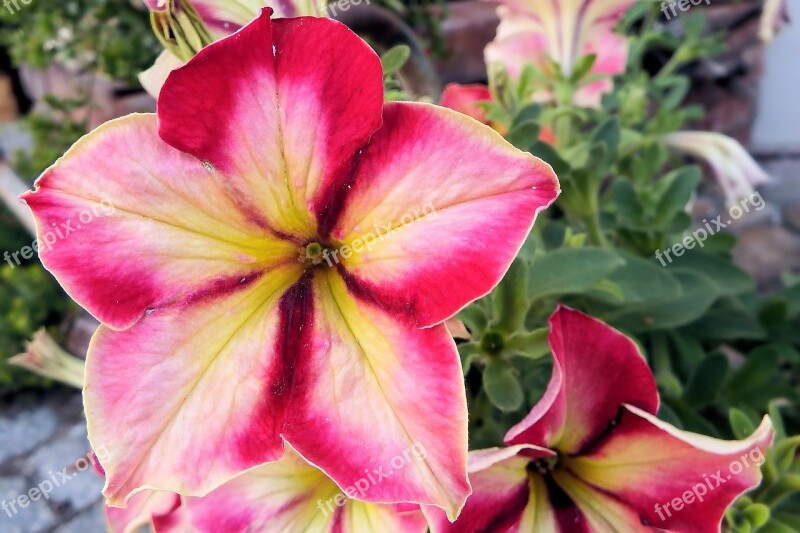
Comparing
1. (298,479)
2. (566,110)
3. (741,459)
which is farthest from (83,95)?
(741,459)

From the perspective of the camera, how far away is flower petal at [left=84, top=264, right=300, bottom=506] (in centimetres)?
26

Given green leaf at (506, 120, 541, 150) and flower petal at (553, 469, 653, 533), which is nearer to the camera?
flower petal at (553, 469, 653, 533)

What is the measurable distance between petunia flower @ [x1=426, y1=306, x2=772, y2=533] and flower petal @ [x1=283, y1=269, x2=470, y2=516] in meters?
0.04

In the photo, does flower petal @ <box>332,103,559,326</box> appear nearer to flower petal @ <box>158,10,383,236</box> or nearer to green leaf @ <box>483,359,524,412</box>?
flower petal @ <box>158,10,383,236</box>

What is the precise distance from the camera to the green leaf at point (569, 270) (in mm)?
400

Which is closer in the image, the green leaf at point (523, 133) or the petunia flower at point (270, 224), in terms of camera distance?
the petunia flower at point (270, 224)

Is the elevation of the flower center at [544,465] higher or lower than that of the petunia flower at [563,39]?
lower

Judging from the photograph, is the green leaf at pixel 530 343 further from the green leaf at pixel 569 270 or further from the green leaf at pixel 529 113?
the green leaf at pixel 529 113

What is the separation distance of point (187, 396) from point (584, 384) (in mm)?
169

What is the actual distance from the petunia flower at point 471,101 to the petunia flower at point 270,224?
271 millimetres

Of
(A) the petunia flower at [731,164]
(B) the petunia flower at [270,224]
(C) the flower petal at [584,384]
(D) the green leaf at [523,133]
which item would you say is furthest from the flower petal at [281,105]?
(A) the petunia flower at [731,164]

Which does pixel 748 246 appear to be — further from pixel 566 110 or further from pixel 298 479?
pixel 298 479

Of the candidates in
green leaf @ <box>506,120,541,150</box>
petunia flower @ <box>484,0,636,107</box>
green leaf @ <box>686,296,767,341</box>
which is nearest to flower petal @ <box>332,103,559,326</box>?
green leaf @ <box>506,120,541,150</box>

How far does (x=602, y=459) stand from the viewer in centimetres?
33
